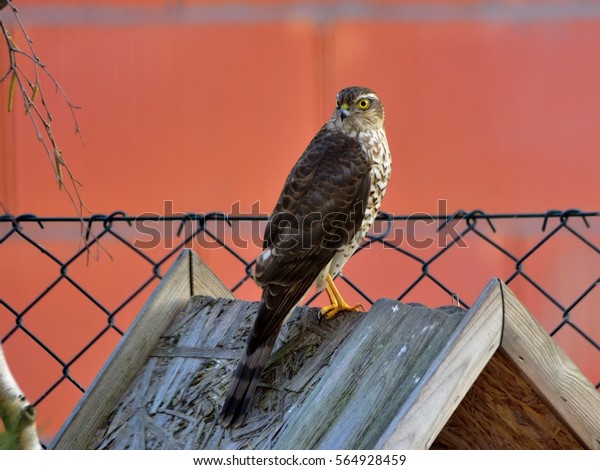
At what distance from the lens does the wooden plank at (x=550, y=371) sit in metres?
1.72

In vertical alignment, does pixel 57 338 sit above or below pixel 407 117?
below

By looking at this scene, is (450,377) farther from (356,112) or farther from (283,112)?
(283,112)

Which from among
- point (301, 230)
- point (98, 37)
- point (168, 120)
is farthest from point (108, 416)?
point (98, 37)

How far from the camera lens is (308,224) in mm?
2682

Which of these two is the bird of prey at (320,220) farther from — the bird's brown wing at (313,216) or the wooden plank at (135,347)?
the wooden plank at (135,347)

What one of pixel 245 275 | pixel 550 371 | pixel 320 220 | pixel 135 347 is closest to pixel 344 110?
pixel 320 220

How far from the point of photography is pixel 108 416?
2273 mm

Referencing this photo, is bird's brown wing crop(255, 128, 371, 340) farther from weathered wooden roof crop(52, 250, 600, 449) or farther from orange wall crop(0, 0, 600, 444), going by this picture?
orange wall crop(0, 0, 600, 444)

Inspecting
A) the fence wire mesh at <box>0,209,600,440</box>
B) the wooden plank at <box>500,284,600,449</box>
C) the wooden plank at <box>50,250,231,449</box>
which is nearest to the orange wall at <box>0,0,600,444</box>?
the fence wire mesh at <box>0,209,600,440</box>

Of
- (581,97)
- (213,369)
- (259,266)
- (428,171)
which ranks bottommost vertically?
(213,369)

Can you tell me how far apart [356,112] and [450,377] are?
1.69m

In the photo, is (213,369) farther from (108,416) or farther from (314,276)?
(314,276)

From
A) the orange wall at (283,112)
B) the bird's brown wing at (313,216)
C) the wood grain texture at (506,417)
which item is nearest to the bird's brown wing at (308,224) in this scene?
the bird's brown wing at (313,216)

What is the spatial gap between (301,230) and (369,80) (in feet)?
6.43
